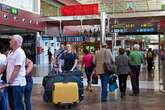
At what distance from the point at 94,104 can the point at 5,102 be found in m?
4.37

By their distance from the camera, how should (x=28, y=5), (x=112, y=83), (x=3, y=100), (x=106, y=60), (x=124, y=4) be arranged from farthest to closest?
(x=124, y=4), (x=28, y=5), (x=112, y=83), (x=106, y=60), (x=3, y=100)

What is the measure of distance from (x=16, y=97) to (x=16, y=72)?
56cm

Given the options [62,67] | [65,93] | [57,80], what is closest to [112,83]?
[62,67]

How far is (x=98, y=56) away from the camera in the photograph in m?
12.6

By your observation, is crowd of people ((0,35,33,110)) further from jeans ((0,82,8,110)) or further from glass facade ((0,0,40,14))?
glass facade ((0,0,40,14))

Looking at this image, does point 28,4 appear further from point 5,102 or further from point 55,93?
point 5,102

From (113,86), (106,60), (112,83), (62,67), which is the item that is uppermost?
(106,60)

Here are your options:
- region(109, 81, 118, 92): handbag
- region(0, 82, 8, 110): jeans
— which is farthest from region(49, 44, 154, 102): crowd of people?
region(0, 82, 8, 110): jeans

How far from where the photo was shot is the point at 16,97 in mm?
7605

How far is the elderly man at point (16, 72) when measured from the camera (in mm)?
7349

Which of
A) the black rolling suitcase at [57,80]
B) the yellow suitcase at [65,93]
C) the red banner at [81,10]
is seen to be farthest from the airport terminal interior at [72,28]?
the yellow suitcase at [65,93]

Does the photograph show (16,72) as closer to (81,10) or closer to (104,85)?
(104,85)

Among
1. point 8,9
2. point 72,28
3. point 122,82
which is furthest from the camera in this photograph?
point 72,28

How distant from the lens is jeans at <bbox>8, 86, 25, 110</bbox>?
7.53 m
